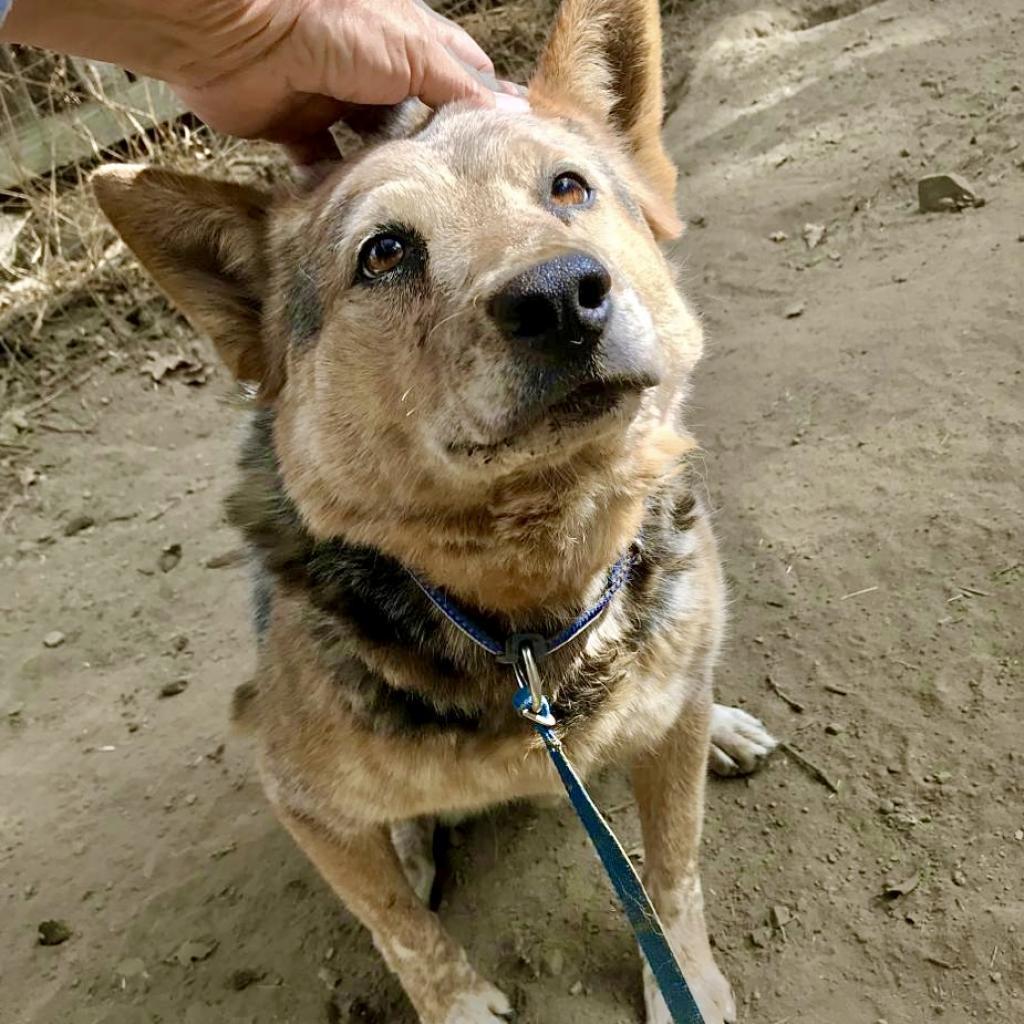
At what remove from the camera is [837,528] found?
Answer: 3365 millimetres

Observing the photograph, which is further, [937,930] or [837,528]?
[837,528]

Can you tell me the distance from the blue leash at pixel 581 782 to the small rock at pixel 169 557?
285 centimetres

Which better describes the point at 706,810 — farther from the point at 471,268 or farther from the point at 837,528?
the point at 471,268

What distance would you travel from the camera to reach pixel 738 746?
283cm

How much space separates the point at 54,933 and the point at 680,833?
81.0 inches

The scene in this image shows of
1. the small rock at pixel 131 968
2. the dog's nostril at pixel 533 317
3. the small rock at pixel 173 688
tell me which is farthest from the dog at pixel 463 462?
the small rock at pixel 173 688

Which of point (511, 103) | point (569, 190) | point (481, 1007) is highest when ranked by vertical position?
point (511, 103)

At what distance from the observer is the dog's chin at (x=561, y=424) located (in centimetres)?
164

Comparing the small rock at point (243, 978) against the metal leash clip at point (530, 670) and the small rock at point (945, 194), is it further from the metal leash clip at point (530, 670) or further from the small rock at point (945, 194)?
the small rock at point (945, 194)

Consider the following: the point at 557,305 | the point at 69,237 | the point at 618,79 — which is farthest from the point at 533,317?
the point at 69,237

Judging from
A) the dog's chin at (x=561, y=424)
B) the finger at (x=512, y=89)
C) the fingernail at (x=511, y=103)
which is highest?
the fingernail at (x=511, y=103)

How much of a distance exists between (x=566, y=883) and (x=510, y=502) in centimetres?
144

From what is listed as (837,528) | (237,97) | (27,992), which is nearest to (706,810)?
(837,528)

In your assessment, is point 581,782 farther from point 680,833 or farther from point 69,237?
point 69,237
